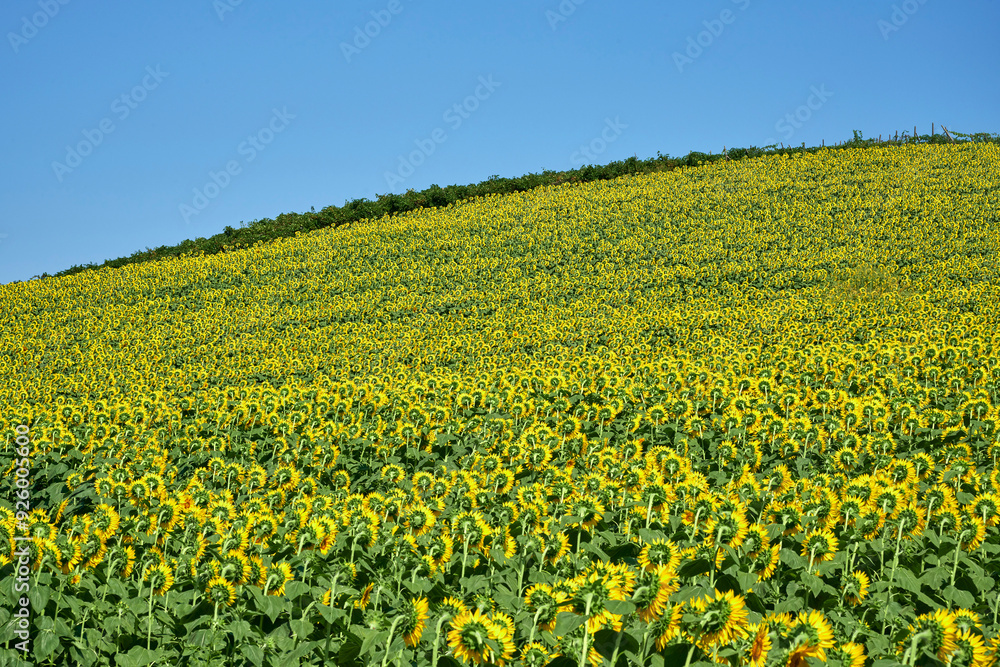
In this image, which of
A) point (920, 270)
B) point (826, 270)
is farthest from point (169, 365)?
point (920, 270)

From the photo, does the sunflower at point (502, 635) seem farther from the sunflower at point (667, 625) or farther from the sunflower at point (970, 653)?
the sunflower at point (970, 653)

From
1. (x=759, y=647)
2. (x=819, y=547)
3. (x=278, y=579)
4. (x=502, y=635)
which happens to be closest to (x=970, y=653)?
(x=759, y=647)

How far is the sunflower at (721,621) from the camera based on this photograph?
9.45ft

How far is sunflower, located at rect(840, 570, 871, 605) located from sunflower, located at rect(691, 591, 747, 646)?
2041 millimetres

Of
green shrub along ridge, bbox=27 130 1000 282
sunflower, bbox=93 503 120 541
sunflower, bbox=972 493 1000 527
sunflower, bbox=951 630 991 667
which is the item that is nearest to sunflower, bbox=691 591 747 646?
sunflower, bbox=951 630 991 667

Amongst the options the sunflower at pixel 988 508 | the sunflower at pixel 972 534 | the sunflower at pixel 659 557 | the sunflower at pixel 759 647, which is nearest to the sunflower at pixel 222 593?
the sunflower at pixel 659 557

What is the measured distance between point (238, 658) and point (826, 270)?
26750mm

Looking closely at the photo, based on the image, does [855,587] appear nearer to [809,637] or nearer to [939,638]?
[939,638]

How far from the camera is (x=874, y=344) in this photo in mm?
14055

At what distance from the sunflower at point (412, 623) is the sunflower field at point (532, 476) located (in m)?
0.02

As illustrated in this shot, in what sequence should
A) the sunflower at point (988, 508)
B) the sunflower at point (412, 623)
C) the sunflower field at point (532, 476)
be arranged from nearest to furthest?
the sunflower at point (412, 623) → the sunflower field at point (532, 476) → the sunflower at point (988, 508)

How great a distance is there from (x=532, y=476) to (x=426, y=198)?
39752 millimetres

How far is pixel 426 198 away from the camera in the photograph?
4647 centimetres

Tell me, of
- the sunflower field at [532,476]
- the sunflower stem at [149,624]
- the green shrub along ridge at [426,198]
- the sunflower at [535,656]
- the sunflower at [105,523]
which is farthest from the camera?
the green shrub along ridge at [426,198]
